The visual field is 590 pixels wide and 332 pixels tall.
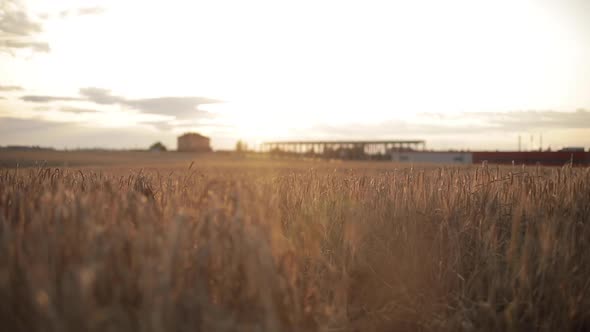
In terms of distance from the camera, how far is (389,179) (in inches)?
269

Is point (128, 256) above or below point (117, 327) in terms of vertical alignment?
above

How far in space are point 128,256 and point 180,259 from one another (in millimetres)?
286

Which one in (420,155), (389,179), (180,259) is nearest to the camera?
(180,259)

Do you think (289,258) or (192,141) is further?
(192,141)

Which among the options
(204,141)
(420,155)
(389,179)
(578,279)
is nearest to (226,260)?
(578,279)

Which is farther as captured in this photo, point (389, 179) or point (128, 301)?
point (389, 179)

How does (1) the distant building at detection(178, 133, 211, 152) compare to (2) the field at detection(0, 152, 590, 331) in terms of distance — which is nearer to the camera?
(2) the field at detection(0, 152, 590, 331)

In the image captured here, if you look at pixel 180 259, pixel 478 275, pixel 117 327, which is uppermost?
pixel 180 259

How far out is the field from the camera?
207cm

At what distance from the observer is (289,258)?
2.73 meters

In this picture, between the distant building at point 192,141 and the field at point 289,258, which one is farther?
the distant building at point 192,141

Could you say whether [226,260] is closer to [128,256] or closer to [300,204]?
[128,256]

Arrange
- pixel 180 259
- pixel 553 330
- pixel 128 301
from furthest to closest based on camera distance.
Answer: pixel 553 330
pixel 180 259
pixel 128 301

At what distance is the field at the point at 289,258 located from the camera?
2070mm
